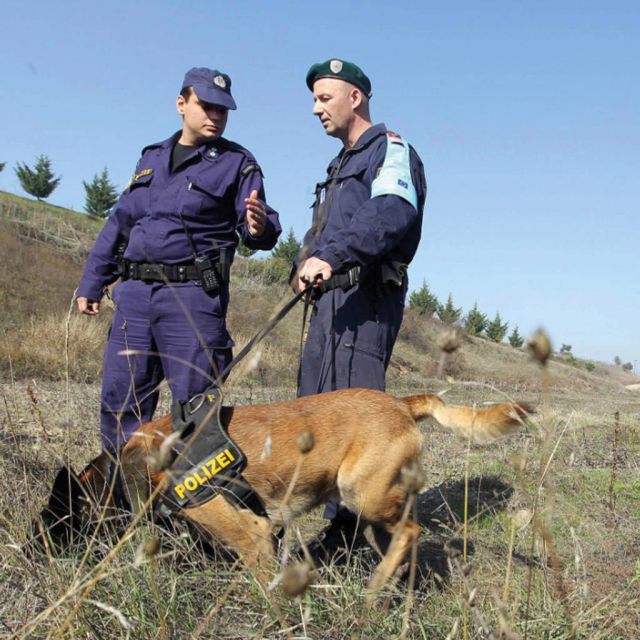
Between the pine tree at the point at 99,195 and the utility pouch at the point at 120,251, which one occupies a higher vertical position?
the pine tree at the point at 99,195

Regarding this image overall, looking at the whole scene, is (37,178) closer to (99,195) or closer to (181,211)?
(99,195)

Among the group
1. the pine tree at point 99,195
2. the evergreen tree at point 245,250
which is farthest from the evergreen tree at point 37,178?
the evergreen tree at point 245,250

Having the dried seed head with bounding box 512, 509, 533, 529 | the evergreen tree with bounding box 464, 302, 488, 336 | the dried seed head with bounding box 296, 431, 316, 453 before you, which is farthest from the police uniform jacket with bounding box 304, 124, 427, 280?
the evergreen tree with bounding box 464, 302, 488, 336

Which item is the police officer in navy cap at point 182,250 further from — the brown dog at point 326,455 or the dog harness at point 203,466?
the dog harness at point 203,466

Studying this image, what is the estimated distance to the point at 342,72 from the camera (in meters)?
3.54

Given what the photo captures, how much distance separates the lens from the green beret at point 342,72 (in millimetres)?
3543

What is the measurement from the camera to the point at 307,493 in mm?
2986

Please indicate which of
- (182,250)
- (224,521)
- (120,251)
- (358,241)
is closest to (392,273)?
(358,241)

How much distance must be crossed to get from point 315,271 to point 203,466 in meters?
1.02

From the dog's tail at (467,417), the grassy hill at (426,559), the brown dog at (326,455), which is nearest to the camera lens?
the grassy hill at (426,559)

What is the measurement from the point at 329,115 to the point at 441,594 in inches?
98.9

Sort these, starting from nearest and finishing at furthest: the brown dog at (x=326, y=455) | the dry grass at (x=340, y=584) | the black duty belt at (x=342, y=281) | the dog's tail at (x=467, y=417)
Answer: the dry grass at (x=340, y=584) → the brown dog at (x=326, y=455) → the dog's tail at (x=467, y=417) → the black duty belt at (x=342, y=281)

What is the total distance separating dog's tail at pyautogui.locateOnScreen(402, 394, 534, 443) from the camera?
3.01 meters

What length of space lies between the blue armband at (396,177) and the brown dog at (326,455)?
1.00 m
